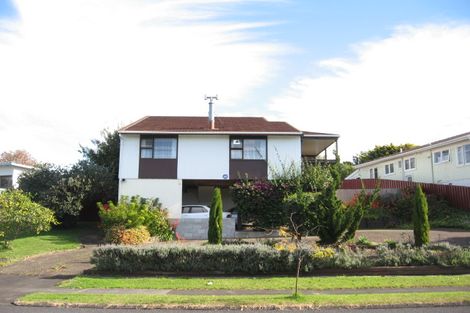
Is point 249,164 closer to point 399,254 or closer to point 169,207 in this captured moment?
point 169,207

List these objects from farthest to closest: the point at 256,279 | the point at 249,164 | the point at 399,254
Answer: the point at 249,164, the point at 399,254, the point at 256,279

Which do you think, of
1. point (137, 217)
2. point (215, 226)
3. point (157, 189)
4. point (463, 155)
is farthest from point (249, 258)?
point (463, 155)

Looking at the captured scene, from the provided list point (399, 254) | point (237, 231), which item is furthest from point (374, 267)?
point (237, 231)

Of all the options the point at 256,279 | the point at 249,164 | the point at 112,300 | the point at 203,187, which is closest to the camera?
the point at 112,300

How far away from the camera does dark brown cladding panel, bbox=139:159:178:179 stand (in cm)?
2603

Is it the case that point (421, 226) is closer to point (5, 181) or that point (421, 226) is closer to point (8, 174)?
point (8, 174)

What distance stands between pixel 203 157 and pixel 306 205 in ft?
35.3

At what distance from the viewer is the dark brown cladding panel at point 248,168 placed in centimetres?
2625

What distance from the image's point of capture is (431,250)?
13.8 meters

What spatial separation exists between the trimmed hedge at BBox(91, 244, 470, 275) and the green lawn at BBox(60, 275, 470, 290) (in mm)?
708

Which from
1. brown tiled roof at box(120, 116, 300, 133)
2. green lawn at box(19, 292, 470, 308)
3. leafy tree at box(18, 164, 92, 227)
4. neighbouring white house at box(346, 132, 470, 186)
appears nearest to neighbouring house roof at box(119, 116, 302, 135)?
brown tiled roof at box(120, 116, 300, 133)

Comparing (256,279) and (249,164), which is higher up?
(249,164)

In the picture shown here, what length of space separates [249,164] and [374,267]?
1401cm

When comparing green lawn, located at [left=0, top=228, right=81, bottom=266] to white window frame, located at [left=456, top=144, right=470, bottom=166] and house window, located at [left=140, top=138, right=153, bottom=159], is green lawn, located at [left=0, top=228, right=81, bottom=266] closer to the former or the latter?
house window, located at [left=140, top=138, right=153, bottom=159]
